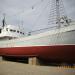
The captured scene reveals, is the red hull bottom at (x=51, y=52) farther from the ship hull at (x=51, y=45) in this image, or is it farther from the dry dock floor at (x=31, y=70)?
the dry dock floor at (x=31, y=70)

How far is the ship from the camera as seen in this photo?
13.8 metres

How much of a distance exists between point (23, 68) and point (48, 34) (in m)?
5.75

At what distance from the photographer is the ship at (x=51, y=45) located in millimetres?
13845

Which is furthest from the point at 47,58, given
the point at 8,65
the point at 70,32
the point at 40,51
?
the point at 8,65

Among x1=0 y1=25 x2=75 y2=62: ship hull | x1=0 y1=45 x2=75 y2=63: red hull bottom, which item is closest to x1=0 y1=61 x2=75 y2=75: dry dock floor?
x1=0 y1=45 x2=75 y2=63: red hull bottom

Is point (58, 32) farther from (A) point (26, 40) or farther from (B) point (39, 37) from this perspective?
(A) point (26, 40)

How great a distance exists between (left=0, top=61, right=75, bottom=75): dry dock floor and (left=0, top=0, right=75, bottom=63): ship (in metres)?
3.98

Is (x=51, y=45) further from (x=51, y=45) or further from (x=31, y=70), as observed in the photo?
(x=31, y=70)

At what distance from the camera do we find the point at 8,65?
11516mm

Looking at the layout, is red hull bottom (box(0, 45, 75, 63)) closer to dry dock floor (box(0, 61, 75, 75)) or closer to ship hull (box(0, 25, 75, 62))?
ship hull (box(0, 25, 75, 62))

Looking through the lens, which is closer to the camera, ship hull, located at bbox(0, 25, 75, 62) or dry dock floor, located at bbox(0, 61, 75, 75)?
dry dock floor, located at bbox(0, 61, 75, 75)

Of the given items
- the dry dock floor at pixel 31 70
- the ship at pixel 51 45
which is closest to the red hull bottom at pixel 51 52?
the ship at pixel 51 45

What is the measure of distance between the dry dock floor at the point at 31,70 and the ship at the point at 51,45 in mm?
3977

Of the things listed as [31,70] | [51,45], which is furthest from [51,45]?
[31,70]
